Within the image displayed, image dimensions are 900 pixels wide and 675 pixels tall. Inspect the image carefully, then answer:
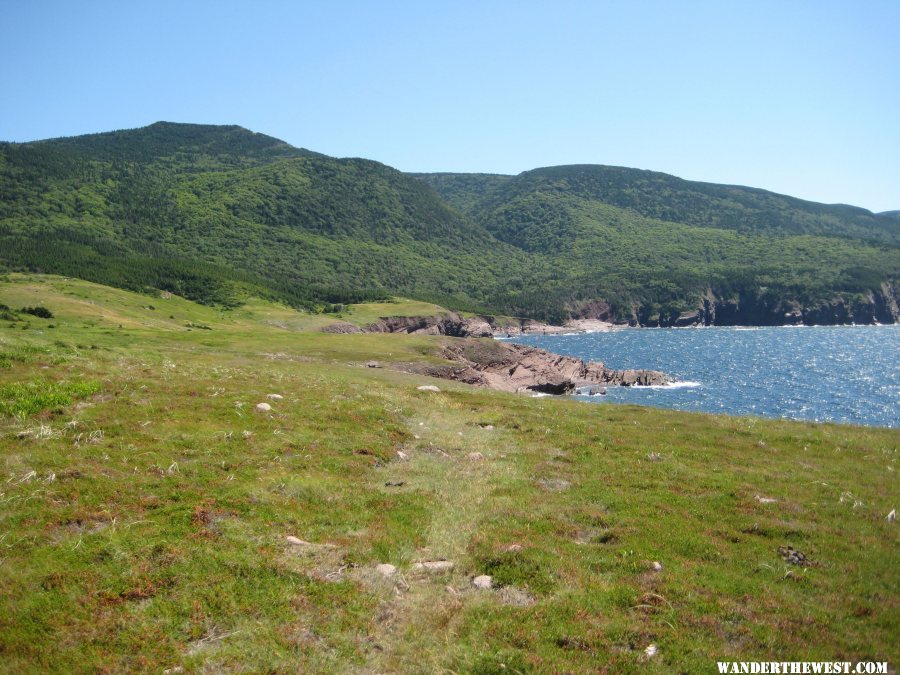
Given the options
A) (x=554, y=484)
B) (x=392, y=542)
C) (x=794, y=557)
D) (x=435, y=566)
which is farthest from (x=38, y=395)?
(x=794, y=557)

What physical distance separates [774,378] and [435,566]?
121795 millimetres

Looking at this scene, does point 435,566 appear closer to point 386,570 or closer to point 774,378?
point 386,570

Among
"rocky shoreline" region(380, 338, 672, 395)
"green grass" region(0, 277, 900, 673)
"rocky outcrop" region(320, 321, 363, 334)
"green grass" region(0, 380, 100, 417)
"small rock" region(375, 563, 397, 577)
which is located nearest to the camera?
"green grass" region(0, 277, 900, 673)

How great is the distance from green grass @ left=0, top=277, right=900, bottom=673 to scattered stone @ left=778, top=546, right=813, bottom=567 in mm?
276

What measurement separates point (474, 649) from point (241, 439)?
1362cm

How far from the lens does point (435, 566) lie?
41.0 feet

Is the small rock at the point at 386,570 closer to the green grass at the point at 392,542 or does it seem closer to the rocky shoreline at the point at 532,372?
the green grass at the point at 392,542

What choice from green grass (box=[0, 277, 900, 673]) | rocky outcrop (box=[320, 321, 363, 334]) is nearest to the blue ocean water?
green grass (box=[0, 277, 900, 673])

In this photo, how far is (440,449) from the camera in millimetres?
24531

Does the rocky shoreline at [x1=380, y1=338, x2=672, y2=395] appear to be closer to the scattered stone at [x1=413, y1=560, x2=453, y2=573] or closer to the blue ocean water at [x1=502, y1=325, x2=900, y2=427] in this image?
the blue ocean water at [x1=502, y1=325, x2=900, y2=427]

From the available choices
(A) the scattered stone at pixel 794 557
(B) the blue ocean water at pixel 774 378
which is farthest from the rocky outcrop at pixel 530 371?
(A) the scattered stone at pixel 794 557

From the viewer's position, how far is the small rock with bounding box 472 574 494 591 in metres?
11.6

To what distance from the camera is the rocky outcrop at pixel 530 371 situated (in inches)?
3570

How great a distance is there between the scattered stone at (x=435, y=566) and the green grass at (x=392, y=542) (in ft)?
0.83
